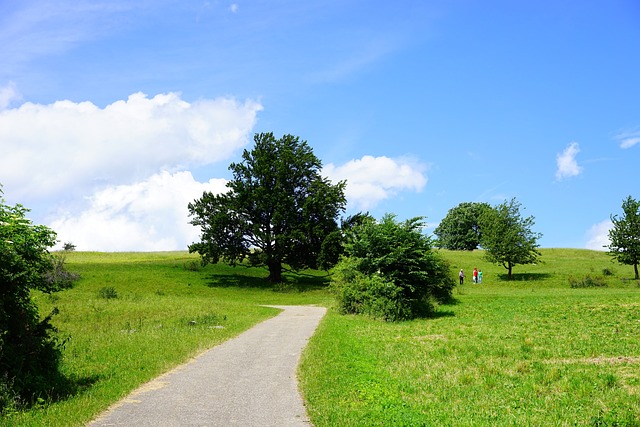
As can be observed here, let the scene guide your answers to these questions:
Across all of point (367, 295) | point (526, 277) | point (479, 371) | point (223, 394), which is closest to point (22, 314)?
point (223, 394)

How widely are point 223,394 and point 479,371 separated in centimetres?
676

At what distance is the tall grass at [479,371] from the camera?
9.84 meters

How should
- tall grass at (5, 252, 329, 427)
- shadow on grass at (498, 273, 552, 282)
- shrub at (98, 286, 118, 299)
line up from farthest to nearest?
1. shadow on grass at (498, 273, 552, 282)
2. shrub at (98, 286, 118, 299)
3. tall grass at (5, 252, 329, 427)

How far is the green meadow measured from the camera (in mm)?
10117

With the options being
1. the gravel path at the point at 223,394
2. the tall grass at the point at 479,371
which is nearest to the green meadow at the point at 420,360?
the tall grass at the point at 479,371

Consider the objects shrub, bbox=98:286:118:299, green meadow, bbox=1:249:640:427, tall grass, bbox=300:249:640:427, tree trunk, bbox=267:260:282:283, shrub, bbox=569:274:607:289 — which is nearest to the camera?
tall grass, bbox=300:249:640:427

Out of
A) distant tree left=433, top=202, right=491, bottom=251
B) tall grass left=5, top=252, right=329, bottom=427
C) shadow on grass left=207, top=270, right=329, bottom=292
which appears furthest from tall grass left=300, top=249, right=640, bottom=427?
distant tree left=433, top=202, right=491, bottom=251

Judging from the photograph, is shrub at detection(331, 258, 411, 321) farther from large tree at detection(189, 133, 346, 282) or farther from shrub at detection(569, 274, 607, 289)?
shrub at detection(569, 274, 607, 289)

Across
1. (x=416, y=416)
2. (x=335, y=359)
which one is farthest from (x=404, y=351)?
(x=416, y=416)

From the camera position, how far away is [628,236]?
60375mm

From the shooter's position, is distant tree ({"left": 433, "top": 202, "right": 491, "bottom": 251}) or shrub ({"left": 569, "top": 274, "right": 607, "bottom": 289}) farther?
distant tree ({"left": 433, "top": 202, "right": 491, "bottom": 251})

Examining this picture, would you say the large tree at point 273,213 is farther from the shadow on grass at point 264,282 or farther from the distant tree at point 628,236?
the distant tree at point 628,236

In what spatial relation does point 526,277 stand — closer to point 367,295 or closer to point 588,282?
point 588,282

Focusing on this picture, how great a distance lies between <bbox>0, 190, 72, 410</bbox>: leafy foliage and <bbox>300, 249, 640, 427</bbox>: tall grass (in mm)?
6560
